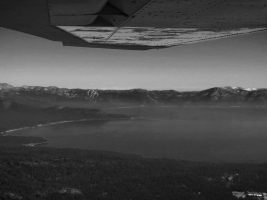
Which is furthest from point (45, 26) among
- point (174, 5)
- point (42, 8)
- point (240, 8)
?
point (240, 8)

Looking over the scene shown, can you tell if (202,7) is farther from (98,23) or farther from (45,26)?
(45,26)

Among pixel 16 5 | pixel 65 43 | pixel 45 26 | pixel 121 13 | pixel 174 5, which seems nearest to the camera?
pixel 174 5

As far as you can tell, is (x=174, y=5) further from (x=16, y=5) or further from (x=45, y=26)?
(x=45, y=26)

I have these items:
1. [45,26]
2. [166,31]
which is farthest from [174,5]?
[45,26]

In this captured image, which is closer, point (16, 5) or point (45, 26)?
point (16, 5)

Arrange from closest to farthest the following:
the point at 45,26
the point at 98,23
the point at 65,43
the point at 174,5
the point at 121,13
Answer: the point at 174,5 < the point at 121,13 < the point at 98,23 < the point at 45,26 < the point at 65,43

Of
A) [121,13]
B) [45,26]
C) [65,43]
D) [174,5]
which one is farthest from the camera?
[65,43]

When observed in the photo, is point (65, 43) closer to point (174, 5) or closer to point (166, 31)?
point (166, 31)

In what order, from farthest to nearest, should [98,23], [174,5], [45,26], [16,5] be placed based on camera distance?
[45,26] < [98,23] < [16,5] < [174,5]

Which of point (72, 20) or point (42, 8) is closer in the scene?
point (42, 8)
